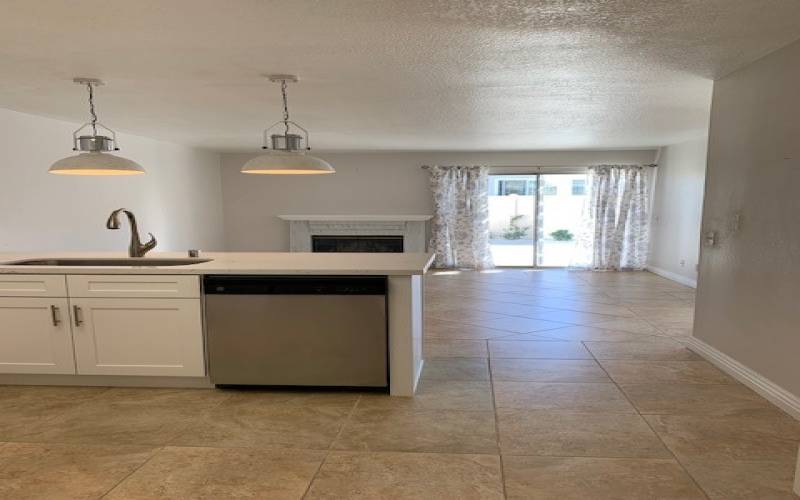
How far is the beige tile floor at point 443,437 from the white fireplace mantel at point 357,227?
4.36 meters

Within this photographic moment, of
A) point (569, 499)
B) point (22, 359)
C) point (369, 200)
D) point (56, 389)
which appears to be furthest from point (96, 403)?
point (369, 200)

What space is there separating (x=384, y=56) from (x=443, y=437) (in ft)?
6.87

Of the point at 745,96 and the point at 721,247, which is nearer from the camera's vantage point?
the point at 745,96

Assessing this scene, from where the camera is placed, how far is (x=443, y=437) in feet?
7.73

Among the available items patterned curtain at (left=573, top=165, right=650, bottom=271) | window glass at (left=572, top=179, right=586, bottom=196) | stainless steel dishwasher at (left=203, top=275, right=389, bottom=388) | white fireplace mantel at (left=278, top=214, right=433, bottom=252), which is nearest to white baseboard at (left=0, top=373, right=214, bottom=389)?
stainless steel dishwasher at (left=203, top=275, right=389, bottom=388)

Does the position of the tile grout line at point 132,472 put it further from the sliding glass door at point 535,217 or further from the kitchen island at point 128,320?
the sliding glass door at point 535,217

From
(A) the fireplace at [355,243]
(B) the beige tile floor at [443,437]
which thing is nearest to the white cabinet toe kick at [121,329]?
(B) the beige tile floor at [443,437]

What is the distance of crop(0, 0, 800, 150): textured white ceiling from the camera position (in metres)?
2.05

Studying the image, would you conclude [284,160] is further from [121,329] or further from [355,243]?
[355,243]

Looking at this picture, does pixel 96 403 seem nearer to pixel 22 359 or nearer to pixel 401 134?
pixel 22 359

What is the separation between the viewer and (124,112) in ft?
13.9

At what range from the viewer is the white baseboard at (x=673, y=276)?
633cm

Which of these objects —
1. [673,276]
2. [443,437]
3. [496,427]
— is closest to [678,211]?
[673,276]

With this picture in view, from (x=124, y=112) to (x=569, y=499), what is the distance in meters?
4.55
